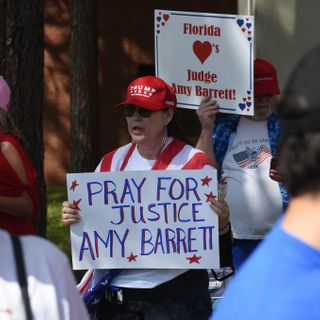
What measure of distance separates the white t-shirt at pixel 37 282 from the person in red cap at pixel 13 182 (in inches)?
76.4

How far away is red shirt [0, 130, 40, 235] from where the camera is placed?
424 cm

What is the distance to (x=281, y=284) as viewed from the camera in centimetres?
161

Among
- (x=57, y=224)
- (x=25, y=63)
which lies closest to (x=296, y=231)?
(x=25, y=63)

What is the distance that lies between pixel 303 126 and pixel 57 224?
1036cm

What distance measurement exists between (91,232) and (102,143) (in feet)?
39.5

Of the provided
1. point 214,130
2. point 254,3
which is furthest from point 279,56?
point 214,130

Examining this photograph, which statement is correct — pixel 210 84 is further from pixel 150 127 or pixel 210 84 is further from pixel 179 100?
pixel 150 127

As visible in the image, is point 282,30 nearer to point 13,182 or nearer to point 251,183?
point 251,183

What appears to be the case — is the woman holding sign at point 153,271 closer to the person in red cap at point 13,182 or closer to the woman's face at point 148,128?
the woman's face at point 148,128

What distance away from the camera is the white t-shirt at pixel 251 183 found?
15.4 feet

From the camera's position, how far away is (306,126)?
62.9 inches

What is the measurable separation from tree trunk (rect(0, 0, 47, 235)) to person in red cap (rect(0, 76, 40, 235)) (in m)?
1.77

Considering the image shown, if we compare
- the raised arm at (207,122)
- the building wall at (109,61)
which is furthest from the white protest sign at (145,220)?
the building wall at (109,61)

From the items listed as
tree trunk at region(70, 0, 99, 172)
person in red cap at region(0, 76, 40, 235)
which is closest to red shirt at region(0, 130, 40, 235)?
person in red cap at region(0, 76, 40, 235)
